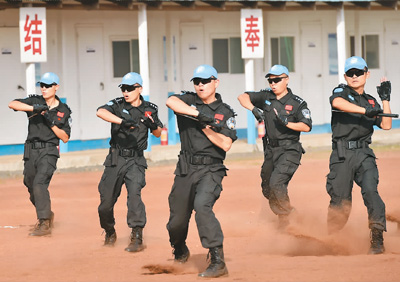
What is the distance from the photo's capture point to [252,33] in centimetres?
2306

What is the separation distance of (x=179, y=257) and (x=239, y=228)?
2758 millimetres

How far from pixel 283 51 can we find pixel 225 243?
1546cm

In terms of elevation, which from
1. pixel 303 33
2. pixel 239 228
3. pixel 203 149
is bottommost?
pixel 239 228

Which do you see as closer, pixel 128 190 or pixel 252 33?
pixel 128 190

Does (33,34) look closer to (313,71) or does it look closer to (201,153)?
(313,71)

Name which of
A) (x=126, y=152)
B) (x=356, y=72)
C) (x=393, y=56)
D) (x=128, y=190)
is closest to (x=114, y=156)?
(x=126, y=152)

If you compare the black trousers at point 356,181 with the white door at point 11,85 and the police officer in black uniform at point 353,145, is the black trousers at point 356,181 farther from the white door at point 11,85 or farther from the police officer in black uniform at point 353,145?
the white door at point 11,85

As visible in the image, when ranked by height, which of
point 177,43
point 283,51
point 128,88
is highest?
point 177,43

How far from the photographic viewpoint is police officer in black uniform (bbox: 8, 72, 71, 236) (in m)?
11.9

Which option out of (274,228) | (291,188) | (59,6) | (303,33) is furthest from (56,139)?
(303,33)

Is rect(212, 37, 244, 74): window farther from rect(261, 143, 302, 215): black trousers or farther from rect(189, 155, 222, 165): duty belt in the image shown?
rect(189, 155, 222, 165): duty belt

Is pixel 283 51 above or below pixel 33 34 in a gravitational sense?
below

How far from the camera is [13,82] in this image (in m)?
22.1

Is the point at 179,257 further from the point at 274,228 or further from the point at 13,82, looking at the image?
the point at 13,82
